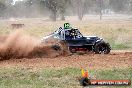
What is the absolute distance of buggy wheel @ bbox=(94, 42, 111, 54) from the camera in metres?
19.8

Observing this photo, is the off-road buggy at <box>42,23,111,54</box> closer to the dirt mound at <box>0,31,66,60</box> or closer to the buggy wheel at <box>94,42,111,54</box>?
the buggy wheel at <box>94,42,111,54</box>

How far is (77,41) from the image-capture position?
19.7 m

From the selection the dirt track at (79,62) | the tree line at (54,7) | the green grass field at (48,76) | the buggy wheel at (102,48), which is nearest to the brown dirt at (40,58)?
the dirt track at (79,62)

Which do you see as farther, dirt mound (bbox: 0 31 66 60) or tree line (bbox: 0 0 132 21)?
tree line (bbox: 0 0 132 21)

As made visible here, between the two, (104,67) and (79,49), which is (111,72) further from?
(79,49)

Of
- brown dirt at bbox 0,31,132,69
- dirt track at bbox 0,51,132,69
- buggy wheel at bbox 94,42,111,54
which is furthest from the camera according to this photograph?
buggy wheel at bbox 94,42,111,54

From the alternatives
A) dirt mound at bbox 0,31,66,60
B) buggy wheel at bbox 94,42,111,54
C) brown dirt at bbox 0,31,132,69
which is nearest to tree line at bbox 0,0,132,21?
buggy wheel at bbox 94,42,111,54

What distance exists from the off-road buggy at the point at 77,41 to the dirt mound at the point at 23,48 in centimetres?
79

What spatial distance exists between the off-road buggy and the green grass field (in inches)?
220

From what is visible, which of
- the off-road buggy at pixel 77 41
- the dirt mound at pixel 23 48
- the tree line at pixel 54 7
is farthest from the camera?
the tree line at pixel 54 7

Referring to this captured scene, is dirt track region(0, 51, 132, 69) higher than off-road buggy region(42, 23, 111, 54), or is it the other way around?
off-road buggy region(42, 23, 111, 54)

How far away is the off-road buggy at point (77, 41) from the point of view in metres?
19.5

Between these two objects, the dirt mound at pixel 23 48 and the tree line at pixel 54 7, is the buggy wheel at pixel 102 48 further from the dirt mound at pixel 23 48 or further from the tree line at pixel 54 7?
the tree line at pixel 54 7

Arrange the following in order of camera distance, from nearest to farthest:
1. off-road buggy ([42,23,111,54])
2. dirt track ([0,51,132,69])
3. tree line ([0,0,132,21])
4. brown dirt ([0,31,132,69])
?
dirt track ([0,51,132,69]), brown dirt ([0,31,132,69]), off-road buggy ([42,23,111,54]), tree line ([0,0,132,21])
